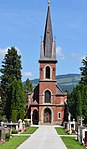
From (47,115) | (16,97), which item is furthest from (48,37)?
(47,115)

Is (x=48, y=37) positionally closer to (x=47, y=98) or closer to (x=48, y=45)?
(x=48, y=45)

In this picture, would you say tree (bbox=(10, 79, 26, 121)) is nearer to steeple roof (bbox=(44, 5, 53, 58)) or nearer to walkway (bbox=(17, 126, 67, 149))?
steeple roof (bbox=(44, 5, 53, 58))

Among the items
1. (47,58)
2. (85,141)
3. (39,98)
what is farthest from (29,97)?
(85,141)

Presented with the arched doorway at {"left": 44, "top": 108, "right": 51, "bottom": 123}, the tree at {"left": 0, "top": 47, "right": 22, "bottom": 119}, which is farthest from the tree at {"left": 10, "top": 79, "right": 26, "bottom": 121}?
the arched doorway at {"left": 44, "top": 108, "right": 51, "bottom": 123}

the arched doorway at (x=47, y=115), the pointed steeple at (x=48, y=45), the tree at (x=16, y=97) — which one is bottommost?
the arched doorway at (x=47, y=115)

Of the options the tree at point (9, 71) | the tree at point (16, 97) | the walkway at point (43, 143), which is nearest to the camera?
the walkway at point (43, 143)

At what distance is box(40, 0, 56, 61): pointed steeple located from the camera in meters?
87.6

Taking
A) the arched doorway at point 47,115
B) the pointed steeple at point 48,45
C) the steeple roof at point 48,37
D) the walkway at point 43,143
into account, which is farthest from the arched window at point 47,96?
the walkway at point 43,143

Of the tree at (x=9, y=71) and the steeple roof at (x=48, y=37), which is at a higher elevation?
the steeple roof at (x=48, y=37)

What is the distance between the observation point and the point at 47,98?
3408 inches

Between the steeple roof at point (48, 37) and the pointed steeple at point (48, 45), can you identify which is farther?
the steeple roof at point (48, 37)

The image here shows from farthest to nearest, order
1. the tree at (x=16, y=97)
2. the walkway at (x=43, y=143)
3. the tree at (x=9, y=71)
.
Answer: the tree at (x=9, y=71), the tree at (x=16, y=97), the walkway at (x=43, y=143)

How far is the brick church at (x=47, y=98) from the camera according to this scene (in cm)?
8600

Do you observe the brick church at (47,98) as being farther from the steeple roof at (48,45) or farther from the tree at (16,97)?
the tree at (16,97)
